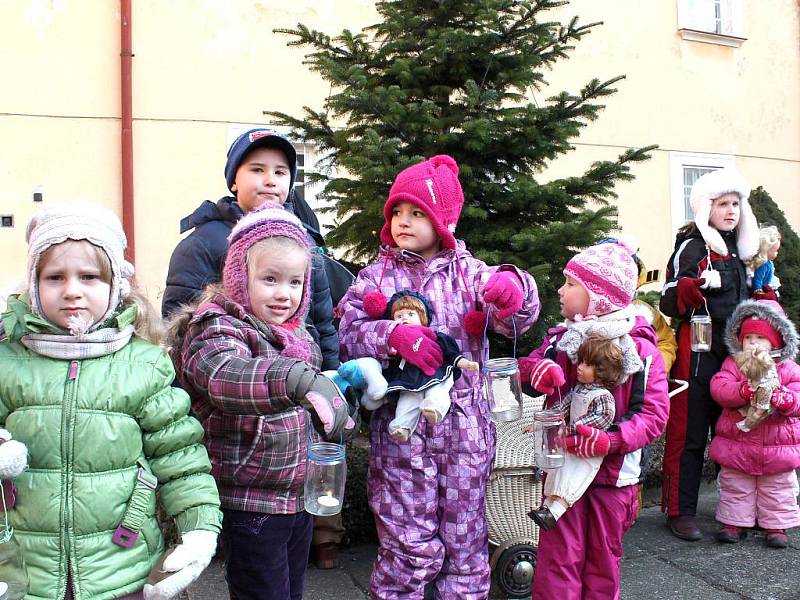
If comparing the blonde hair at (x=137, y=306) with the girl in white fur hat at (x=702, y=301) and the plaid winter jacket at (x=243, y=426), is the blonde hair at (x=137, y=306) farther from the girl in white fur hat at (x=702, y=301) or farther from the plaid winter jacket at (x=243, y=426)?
the girl in white fur hat at (x=702, y=301)

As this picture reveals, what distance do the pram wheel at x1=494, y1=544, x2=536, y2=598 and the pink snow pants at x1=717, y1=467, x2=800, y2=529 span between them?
161 cm

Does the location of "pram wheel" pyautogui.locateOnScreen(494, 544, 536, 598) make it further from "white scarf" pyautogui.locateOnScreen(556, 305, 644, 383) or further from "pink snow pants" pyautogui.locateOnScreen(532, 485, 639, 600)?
"white scarf" pyautogui.locateOnScreen(556, 305, 644, 383)

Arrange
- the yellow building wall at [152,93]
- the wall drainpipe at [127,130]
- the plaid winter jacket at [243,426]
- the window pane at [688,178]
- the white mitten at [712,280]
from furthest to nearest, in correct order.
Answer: the window pane at [688,178] < the wall drainpipe at [127,130] < the yellow building wall at [152,93] < the white mitten at [712,280] < the plaid winter jacket at [243,426]

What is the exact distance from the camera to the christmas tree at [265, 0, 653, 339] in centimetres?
430

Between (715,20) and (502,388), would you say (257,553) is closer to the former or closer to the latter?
(502,388)

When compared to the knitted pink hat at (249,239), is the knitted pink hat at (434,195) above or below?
above

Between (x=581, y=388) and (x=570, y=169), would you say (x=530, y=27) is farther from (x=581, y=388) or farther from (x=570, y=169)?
(x=570, y=169)

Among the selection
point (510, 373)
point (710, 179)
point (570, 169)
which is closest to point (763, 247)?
point (710, 179)

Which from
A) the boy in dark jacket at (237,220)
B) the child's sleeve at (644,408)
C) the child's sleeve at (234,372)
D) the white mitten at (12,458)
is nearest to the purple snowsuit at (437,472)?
the boy in dark jacket at (237,220)

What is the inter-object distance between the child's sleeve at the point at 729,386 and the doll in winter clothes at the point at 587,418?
1581mm

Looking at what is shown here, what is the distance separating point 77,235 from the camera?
2.11 metres

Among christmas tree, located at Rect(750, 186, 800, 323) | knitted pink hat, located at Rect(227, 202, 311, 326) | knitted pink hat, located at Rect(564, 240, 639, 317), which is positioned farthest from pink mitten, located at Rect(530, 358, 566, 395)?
christmas tree, located at Rect(750, 186, 800, 323)

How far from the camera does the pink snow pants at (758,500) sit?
4.39 metres

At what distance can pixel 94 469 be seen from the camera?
80.7 inches
